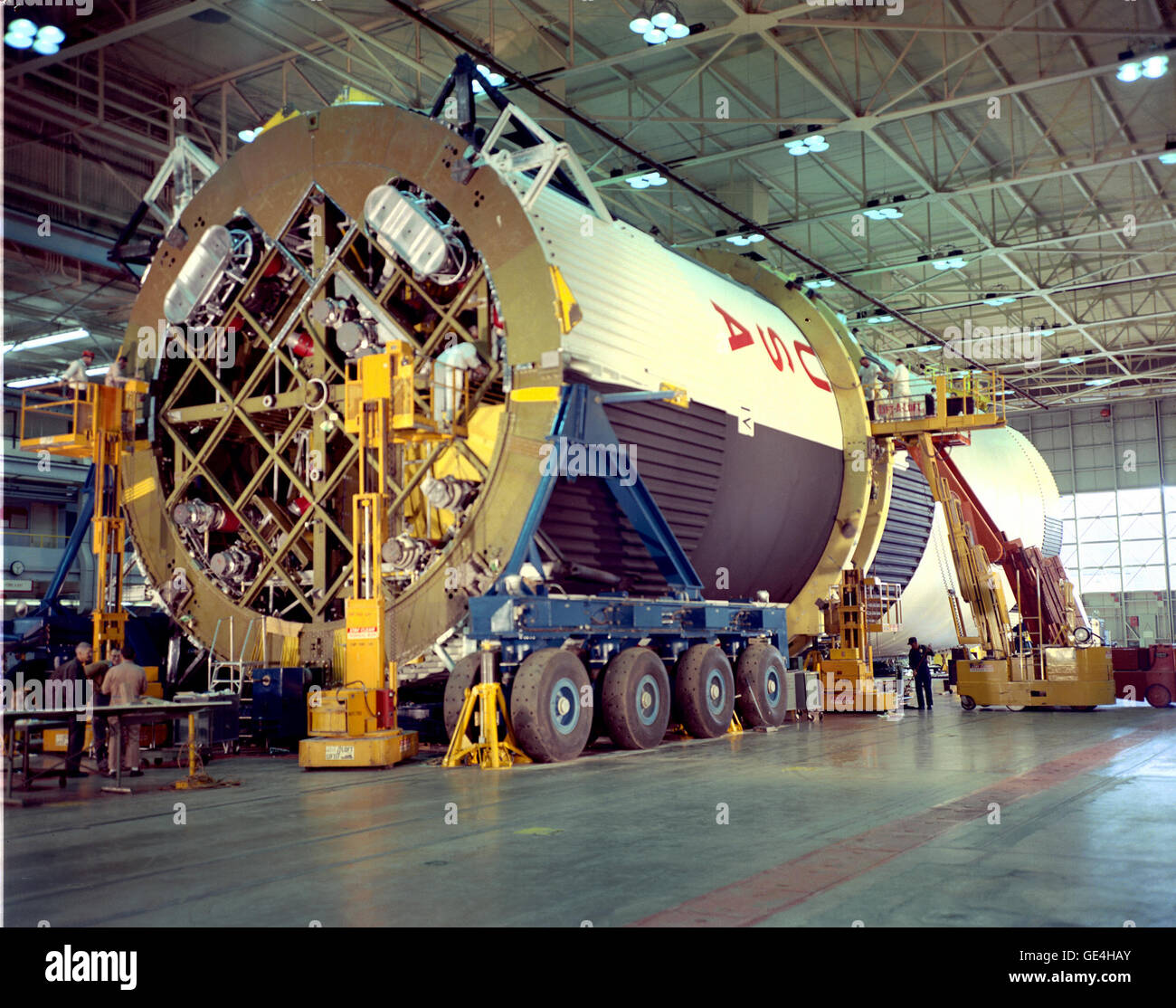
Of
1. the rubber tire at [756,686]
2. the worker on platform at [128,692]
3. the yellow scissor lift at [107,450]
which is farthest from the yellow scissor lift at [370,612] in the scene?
the rubber tire at [756,686]

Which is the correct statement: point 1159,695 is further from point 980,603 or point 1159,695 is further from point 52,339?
point 52,339

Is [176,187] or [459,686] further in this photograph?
[176,187]

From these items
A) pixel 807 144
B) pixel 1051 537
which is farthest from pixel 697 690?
pixel 1051 537

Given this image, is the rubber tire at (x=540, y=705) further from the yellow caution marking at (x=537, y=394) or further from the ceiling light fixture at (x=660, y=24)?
the ceiling light fixture at (x=660, y=24)

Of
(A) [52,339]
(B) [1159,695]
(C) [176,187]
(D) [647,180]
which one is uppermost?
(D) [647,180]

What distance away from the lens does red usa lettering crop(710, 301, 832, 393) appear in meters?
14.9

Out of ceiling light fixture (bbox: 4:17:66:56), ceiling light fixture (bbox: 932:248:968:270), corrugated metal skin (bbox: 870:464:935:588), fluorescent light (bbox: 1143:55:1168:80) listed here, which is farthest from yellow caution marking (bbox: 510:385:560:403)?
ceiling light fixture (bbox: 932:248:968:270)

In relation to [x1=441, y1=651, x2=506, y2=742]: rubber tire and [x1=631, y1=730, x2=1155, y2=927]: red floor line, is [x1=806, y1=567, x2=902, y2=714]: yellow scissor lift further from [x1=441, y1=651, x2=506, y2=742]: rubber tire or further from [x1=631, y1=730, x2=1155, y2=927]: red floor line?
[x1=631, y1=730, x2=1155, y2=927]: red floor line

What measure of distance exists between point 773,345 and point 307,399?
663 cm

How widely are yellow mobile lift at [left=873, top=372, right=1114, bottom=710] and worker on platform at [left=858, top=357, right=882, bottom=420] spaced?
1.15ft

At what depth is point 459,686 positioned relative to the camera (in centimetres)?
1140

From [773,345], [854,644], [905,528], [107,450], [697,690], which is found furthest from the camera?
[905,528]
